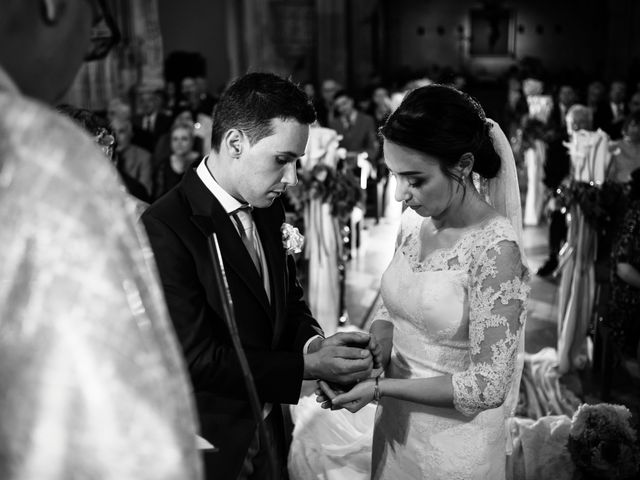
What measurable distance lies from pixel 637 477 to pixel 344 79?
16.2 metres

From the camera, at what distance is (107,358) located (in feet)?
1.88

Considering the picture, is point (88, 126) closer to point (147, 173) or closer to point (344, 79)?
point (147, 173)

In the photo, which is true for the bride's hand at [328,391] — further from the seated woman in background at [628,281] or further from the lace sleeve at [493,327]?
the seated woman in background at [628,281]

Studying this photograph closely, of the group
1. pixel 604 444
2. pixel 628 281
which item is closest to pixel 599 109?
pixel 628 281

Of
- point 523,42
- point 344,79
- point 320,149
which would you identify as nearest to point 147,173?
point 320,149

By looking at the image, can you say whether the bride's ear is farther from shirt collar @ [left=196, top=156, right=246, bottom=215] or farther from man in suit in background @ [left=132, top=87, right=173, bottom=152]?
man in suit in background @ [left=132, top=87, right=173, bottom=152]

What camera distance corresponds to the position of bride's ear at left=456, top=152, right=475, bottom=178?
7.06 feet

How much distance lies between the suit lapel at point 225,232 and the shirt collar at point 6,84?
1.28 m

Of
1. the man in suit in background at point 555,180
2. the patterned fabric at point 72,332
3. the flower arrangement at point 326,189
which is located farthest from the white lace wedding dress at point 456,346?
the man in suit in background at point 555,180

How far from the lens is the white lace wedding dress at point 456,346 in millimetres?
1977

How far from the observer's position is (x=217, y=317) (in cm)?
195

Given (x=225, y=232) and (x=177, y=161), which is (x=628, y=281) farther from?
(x=177, y=161)

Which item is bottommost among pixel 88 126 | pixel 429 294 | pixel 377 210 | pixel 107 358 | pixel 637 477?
pixel 377 210

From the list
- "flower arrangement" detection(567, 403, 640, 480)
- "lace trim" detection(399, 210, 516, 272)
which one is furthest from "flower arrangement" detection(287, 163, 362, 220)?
"lace trim" detection(399, 210, 516, 272)
